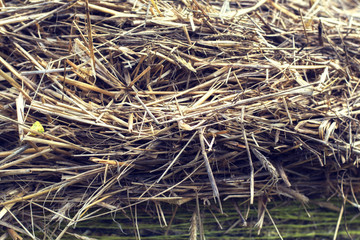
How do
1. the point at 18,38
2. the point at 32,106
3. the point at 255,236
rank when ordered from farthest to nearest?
the point at 255,236, the point at 18,38, the point at 32,106

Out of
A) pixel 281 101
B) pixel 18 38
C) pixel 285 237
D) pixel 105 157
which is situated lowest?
pixel 285 237

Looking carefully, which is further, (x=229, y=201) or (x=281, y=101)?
(x=229, y=201)

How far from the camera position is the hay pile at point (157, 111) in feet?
3.68

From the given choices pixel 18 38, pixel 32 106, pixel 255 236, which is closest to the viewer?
pixel 32 106

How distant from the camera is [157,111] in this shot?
1.14 meters

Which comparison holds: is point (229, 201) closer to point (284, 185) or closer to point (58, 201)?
point (284, 185)

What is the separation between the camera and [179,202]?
117cm

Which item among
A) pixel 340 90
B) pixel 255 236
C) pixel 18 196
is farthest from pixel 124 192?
pixel 340 90

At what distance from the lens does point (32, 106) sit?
1100 mm

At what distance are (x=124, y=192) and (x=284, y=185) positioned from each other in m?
0.65

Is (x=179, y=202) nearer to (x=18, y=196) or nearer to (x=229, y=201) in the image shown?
(x=229, y=201)

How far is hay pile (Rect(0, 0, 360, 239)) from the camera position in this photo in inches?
44.1

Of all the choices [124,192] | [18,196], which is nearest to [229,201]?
[124,192]

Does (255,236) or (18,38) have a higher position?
(18,38)
